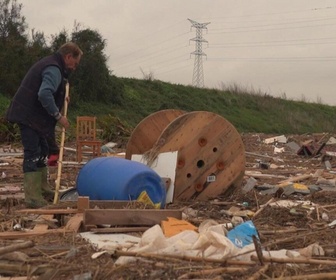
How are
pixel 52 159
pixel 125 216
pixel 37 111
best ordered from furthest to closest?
pixel 52 159, pixel 37 111, pixel 125 216

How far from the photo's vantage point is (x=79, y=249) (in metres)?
4.81

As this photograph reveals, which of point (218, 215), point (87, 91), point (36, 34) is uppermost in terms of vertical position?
point (36, 34)

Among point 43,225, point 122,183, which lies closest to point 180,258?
point 43,225

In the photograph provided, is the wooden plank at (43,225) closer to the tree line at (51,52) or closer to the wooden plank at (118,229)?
the wooden plank at (118,229)

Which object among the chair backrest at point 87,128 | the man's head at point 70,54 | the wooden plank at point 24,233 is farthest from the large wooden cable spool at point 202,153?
the chair backrest at point 87,128

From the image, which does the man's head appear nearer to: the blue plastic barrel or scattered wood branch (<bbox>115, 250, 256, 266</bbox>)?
the blue plastic barrel

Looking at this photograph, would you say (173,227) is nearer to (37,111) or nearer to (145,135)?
(37,111)

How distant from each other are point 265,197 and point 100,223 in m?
3.29

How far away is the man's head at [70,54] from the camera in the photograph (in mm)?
7484

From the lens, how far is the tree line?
2906 cm

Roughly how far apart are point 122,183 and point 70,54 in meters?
1.71

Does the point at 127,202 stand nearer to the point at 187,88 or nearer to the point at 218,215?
the point at 218,215

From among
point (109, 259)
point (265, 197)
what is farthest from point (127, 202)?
point (265, 197)

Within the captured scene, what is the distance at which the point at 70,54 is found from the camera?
7516mm
